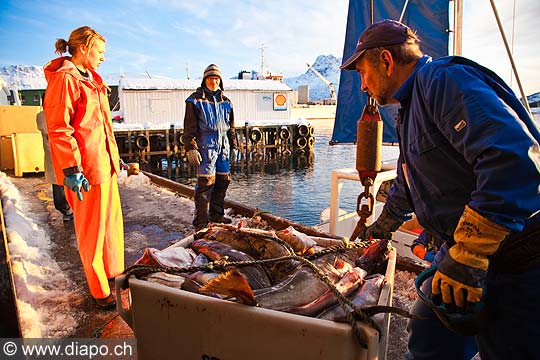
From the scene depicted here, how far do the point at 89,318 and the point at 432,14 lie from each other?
7.26m

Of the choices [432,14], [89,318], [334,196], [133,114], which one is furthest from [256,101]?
[89,318]

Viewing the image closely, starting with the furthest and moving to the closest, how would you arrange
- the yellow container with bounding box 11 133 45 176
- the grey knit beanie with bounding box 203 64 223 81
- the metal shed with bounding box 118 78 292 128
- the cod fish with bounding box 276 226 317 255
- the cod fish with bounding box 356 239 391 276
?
the metal shed with bounding box 118 78 292 128
the yellow container with bounding box 11 133 45 176
the grey knit beanie with bounding box 203 64 223 81
the cod fish with bounding box 276 226 317 255
the cod fish with bounding box 356 239 391 276

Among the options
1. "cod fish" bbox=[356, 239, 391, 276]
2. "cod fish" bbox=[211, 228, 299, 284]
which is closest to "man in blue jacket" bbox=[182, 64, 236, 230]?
"cod fish" bbox=[211, 228, 299, 284]

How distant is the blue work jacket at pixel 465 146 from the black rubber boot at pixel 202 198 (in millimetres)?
3637

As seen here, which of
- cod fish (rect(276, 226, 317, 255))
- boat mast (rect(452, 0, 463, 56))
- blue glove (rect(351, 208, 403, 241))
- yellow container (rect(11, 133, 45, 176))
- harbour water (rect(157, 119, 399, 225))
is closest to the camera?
cod fish (rect(276, 226, 317, 255))

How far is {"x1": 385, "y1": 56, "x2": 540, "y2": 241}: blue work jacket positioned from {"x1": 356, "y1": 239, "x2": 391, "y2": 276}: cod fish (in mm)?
417

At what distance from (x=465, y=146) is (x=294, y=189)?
17871 mm

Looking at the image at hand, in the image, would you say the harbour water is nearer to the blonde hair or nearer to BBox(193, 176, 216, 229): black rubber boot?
BBox(193, 176, 216, 229): black rubber boot

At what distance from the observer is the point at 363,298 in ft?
5.37

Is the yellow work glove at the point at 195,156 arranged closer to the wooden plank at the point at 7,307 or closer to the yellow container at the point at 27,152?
the wooden plank at the point at 7,307

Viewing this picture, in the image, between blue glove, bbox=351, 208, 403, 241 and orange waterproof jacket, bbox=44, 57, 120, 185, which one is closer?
blue glove, bbox=351, 208, 403, 241

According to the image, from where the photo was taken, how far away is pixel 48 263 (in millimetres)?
4125

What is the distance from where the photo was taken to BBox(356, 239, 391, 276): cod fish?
2.06 meters

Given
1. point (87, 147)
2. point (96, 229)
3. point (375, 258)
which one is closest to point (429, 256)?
point (375, 258)
